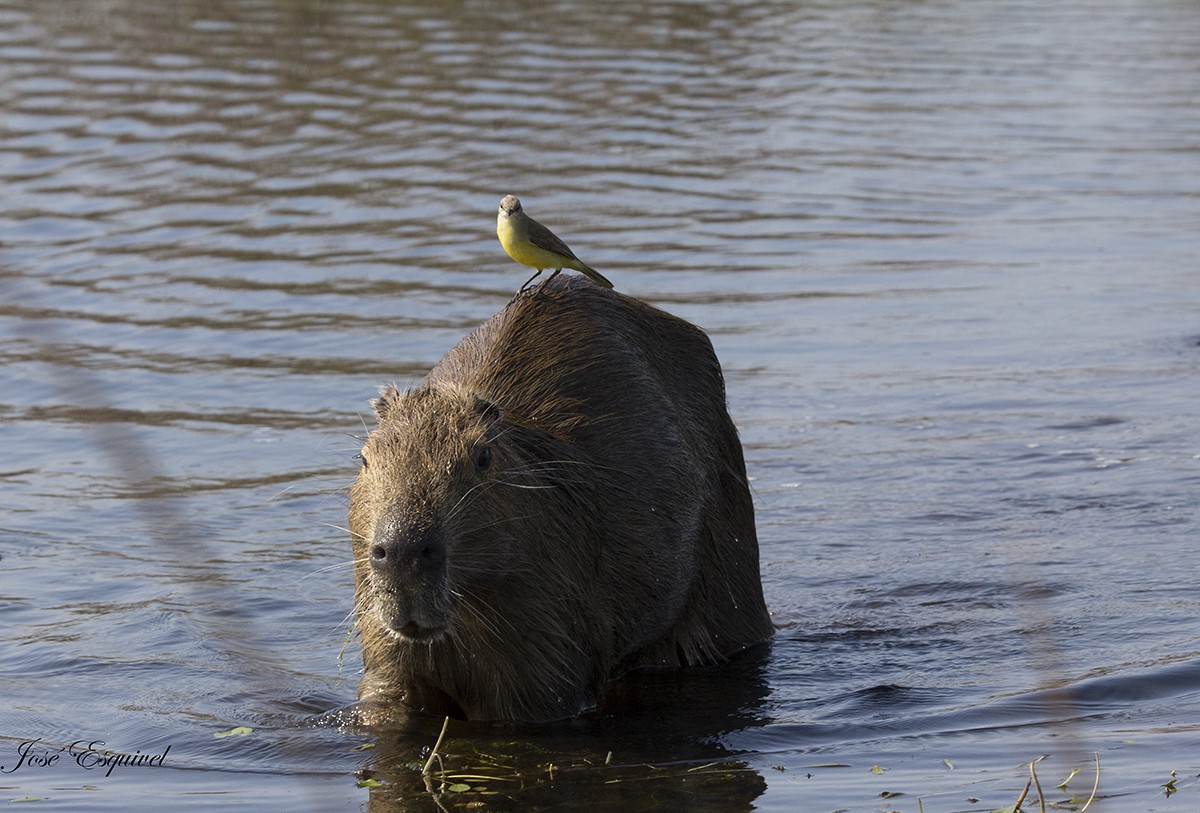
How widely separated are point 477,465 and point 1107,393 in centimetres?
482

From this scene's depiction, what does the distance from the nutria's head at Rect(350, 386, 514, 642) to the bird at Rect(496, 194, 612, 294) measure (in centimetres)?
80

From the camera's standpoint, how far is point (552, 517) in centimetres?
478

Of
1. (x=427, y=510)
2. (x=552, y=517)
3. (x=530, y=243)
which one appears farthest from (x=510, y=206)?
(x=427, y=510)

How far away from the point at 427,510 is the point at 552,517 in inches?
22.1

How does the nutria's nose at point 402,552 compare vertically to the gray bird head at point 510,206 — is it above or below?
below

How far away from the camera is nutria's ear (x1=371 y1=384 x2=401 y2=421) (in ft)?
15.4

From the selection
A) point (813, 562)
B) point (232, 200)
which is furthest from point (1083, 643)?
point (232, 200)

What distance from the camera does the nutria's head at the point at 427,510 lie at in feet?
13.5

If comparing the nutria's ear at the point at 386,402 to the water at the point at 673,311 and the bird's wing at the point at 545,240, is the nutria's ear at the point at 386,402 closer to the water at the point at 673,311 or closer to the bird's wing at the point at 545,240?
the water at the point at 673,311

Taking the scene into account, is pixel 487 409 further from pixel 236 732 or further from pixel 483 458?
pixel 236 732

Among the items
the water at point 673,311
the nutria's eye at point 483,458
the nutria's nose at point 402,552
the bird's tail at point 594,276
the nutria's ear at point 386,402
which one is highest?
the bird's tail at point 594,276

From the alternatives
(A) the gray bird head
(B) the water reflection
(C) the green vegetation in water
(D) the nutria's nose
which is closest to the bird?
(A) the gray bird head

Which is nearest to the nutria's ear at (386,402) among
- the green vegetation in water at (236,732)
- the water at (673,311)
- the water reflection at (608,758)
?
the water at (673,311)

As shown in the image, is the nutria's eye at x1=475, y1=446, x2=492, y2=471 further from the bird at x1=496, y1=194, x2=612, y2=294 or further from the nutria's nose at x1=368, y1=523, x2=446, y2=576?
the bird at x1=496, y1=194, x2=612, y2=294
